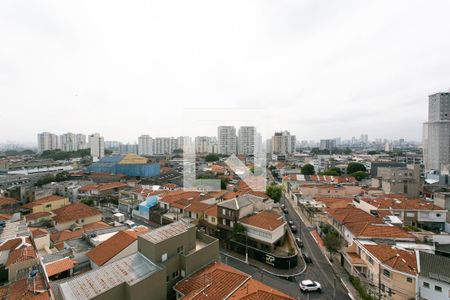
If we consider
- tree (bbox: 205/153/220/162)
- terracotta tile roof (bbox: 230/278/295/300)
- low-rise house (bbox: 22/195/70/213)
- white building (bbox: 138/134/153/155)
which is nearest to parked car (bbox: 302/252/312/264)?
terracotta tile roof (bbox: 230/278/295/300)

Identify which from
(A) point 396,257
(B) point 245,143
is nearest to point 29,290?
(A) point 396,257

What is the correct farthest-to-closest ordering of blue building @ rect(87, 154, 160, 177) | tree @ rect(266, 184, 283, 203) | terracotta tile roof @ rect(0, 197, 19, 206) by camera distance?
1. blue building @ rect(87, 154, 160, 177)
2. tree @ rect(266, 184, 283, 203)
3. terracotta tile roof @ rect(0, 197, 19, 206)

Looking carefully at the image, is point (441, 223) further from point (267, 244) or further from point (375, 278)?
point (267, 244)

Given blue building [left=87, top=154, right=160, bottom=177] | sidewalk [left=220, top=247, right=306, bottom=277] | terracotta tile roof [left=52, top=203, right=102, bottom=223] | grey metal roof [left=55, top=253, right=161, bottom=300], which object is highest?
blue building [left=87, top=154, right=160, bottom=177]

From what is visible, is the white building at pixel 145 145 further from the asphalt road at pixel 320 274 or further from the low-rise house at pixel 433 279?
the low-rise house at pixel 433 279

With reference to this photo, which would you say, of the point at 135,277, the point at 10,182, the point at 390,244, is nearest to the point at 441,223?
the point at 390,244

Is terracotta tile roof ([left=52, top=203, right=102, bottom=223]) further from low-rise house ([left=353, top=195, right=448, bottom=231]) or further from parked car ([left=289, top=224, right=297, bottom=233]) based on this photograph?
low-rise house ([left=353, top=195, right=448, bottom=231])

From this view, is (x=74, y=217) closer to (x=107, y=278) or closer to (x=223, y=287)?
(x=107, y=278)
